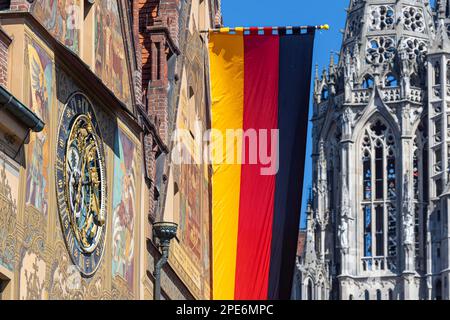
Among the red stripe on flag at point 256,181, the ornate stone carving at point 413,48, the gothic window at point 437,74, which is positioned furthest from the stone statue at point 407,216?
the red stripe on flag at point 256,181

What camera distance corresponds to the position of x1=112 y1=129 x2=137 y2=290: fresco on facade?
89.4 feet

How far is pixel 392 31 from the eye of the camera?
403 feet

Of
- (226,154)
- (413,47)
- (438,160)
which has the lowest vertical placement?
(226,154)

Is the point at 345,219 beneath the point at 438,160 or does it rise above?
beneath

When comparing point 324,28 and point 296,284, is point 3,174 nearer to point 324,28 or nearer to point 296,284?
point 324,28

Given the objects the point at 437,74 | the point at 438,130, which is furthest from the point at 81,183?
the point at 437,74

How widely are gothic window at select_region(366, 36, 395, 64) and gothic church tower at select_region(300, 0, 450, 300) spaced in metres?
0.15

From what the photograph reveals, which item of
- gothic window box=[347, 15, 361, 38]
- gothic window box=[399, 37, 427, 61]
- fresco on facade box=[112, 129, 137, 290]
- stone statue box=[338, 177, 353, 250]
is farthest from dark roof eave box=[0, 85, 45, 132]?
gothic window box=[347, 15, 361, 38]

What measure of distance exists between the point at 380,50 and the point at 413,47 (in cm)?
209

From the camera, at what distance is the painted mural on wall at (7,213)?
22234 mm

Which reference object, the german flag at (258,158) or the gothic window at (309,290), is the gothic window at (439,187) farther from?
the german flag at (258,158)

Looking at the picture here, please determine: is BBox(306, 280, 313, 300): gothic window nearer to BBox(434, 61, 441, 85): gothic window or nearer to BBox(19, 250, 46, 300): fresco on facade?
BBox(434, 61, 441, 85): gothic window

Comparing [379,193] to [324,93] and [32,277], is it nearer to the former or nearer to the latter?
[324,93]

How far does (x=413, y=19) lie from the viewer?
123500 mm
